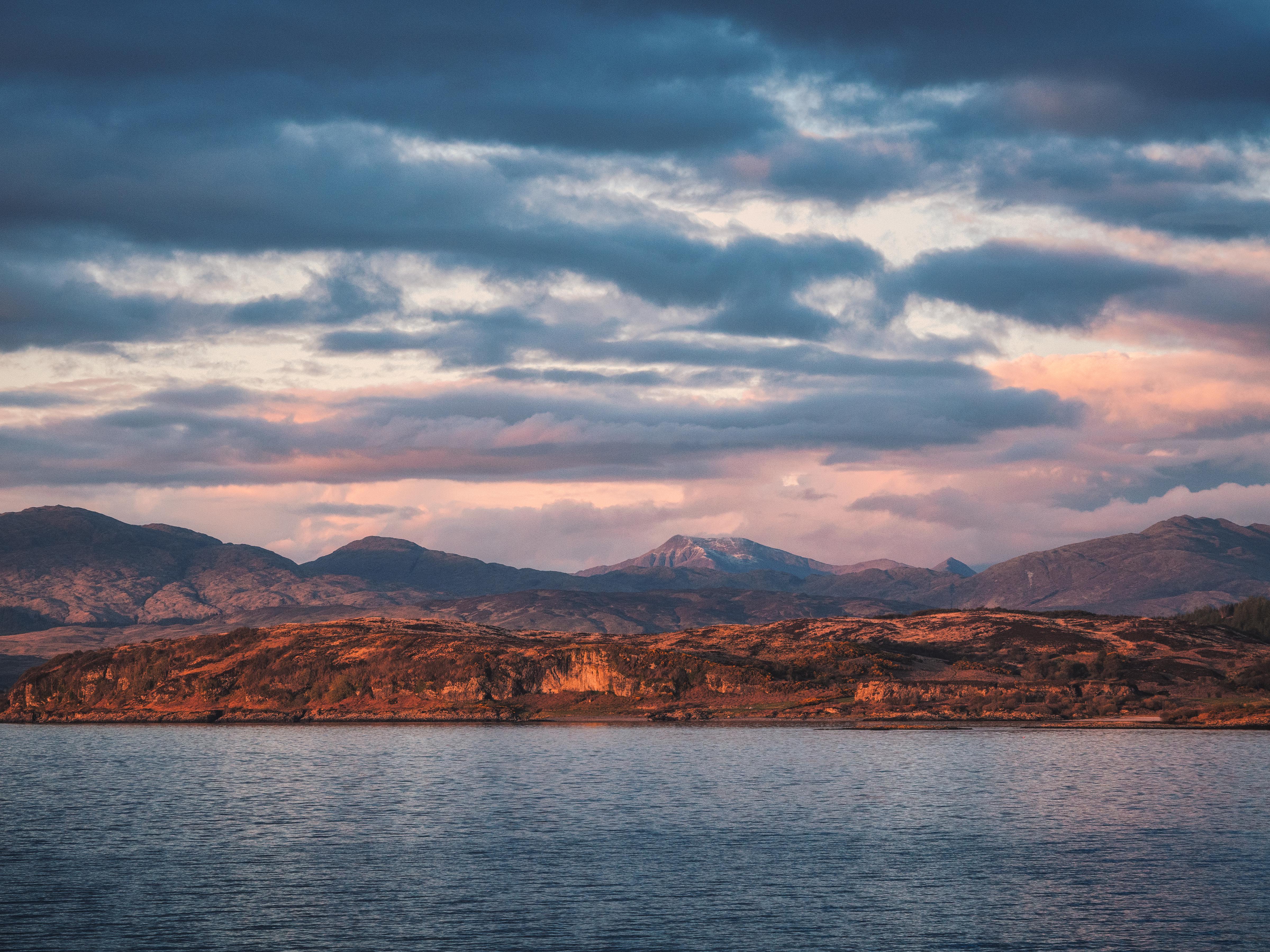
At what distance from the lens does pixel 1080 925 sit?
162 ft

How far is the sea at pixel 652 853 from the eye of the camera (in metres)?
49.1

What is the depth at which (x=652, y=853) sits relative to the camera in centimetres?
6694

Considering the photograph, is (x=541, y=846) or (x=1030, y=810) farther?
(x=1030, y=810)

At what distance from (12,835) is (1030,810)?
62.2 metres

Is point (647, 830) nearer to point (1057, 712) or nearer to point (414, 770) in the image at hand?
point (414, 770)

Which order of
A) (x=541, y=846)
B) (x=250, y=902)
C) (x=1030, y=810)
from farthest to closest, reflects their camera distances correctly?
(x=1030, y=810) < (x=541, y=846) < (x=250, y=902)

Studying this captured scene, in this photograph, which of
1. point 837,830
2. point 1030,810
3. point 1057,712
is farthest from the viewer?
point 1057,712

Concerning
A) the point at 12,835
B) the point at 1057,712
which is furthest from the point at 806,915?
the point at 1057,712

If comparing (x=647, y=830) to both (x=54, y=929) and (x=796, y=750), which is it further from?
(x=796, y=750)

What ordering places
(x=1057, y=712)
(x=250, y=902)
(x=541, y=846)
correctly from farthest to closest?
1. (x=1057, y=712)
2. (x=541, y=846)
3. (x=250, y=902)

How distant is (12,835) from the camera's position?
74.9 metres

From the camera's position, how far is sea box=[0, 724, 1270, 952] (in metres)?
49.1

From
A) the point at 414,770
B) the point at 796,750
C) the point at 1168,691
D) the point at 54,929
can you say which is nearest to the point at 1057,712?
the point at 1168,691

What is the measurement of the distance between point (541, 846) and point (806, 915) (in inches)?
847
